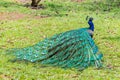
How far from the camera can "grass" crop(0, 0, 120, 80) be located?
7652 mm

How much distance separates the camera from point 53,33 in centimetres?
1284

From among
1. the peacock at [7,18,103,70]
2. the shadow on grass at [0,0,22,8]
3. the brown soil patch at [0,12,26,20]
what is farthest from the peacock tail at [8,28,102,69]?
the shadow on grass at [0,0,22,8]

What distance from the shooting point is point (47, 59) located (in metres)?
8.24

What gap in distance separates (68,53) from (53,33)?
15.4ft

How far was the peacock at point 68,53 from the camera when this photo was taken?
8.10m

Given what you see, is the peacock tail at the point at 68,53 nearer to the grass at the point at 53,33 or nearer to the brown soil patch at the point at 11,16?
the grass at the point at 53,33

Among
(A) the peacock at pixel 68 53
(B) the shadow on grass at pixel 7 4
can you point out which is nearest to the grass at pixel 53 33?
(B) the shadow on grass at pixel 7 4

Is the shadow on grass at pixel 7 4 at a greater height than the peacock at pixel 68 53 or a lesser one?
lesser

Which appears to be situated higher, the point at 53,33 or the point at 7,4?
the point at 7,4

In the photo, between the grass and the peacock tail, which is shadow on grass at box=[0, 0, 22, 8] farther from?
the peacock tail

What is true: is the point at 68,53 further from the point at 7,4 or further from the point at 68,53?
the point at 7,4

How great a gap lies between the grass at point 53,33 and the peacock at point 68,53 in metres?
0.19

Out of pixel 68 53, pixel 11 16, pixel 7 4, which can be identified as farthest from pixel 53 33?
pixel 7 4

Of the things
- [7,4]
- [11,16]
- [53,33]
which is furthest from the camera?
[7,4]
